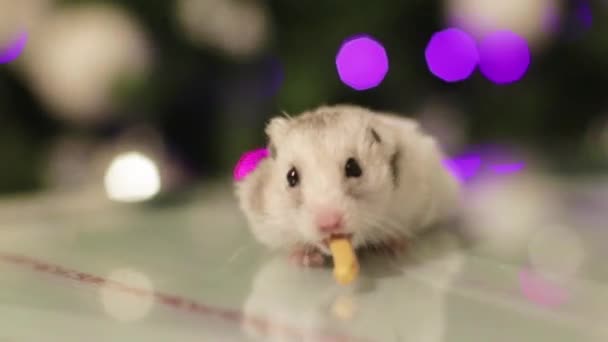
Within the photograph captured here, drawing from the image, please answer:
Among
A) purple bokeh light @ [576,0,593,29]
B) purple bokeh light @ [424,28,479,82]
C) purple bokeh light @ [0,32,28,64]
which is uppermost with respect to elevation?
purple bokeh light @ [0,32,28,64]

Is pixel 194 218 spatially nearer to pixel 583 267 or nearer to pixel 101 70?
pixel 101 70

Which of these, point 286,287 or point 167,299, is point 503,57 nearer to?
point 286,287

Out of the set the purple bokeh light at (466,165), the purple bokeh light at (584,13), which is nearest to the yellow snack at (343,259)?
the purple bokeh light at (466,165)

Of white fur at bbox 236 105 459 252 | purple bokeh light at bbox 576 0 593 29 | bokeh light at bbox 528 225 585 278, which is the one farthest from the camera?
purple bokeh light at bbox 576 0 593 29

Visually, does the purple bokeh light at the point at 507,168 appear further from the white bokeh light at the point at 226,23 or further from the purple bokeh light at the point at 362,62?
the white bokeh light at the point at 226,23

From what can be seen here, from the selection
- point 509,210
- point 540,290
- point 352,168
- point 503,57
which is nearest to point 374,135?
point 352,168

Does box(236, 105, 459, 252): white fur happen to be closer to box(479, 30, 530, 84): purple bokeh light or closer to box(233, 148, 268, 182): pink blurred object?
box(233, 148, 268, 182): pink blurred object

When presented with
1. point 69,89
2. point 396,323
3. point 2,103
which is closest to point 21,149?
point 2,103

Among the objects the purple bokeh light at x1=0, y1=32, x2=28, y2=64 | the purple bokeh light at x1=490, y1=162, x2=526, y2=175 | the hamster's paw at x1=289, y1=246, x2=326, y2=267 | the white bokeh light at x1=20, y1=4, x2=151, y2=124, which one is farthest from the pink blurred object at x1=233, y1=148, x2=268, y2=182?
the purple bokeh light at x1=0, y1=32, x2=28, y2=64
